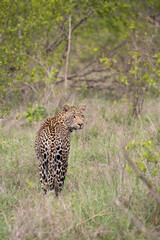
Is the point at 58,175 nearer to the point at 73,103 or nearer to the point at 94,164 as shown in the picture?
the point at 94,164

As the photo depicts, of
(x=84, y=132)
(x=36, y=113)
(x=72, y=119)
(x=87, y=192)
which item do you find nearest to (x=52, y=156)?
(x=87, y=192)

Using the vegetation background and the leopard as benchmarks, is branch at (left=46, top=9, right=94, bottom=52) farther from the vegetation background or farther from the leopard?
the leopard

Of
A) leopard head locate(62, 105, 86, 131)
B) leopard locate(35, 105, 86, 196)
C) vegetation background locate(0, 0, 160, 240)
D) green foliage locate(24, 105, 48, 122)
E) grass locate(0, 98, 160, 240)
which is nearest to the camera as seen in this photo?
grass locate(0, 98, 160, 240)

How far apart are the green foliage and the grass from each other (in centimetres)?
57

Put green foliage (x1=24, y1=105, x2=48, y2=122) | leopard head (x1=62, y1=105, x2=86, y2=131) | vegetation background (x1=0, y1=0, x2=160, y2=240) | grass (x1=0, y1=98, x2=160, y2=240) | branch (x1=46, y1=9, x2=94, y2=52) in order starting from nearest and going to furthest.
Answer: grass (x1=0, y1=98, x2=160, y2=240) < vegetation background (x1=0, y1=0, x2=160, y2=240) < leopard head (x1=62, y1=105, x2=86, y2=131) < green foliage (x1=24, y1=105, x2=48, y2=122) < branch (x1=46, y1=9, x2=94, y2=52)

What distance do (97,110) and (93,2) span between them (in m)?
3.79

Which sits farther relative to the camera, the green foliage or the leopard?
the green foliage

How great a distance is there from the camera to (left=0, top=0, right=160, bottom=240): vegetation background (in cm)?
411

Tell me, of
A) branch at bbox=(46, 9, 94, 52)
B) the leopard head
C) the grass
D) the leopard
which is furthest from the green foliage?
branch at bbox=(46, 9, 94, 52)

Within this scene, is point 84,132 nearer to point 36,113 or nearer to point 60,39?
point 36,113

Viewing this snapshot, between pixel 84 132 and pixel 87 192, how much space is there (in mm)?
2859

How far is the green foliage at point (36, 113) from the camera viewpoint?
870cm

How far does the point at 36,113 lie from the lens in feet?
28.8

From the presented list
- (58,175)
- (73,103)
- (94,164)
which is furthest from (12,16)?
(58,175)
